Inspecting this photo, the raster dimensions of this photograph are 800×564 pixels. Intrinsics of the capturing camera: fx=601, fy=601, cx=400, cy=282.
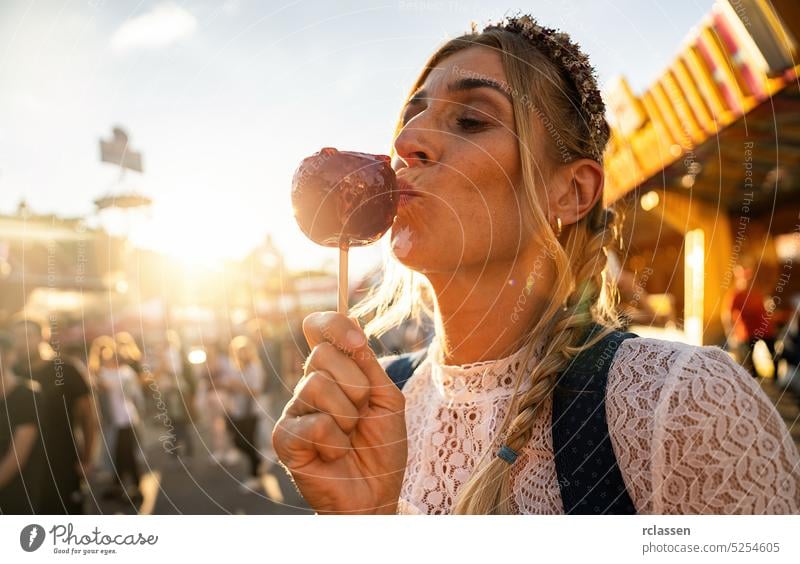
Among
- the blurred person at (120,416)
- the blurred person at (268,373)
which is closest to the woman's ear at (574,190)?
the blurred person at (120,416)

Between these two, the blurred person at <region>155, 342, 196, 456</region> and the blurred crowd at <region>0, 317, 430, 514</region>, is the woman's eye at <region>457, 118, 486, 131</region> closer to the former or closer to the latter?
the blurred crowd at <region>0, 317, 430, 514</region>

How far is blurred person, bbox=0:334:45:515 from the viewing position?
2650 mm

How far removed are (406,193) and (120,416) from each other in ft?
16.2

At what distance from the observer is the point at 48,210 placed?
1.99 metres

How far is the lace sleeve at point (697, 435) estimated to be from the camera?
1.25m

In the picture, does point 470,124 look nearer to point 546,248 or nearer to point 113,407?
point 546,248

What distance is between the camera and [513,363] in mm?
1659

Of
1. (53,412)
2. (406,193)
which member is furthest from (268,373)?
(406,193)

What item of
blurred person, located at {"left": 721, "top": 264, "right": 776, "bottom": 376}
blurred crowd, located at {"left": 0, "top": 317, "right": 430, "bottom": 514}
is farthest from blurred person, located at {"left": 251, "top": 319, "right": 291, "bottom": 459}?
blurred person, located at {"left": 721, "top": 264, "right": 776, "bottom": 376}

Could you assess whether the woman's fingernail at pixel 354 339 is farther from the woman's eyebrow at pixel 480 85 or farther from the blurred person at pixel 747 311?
the blurred person at pixel 747 311
